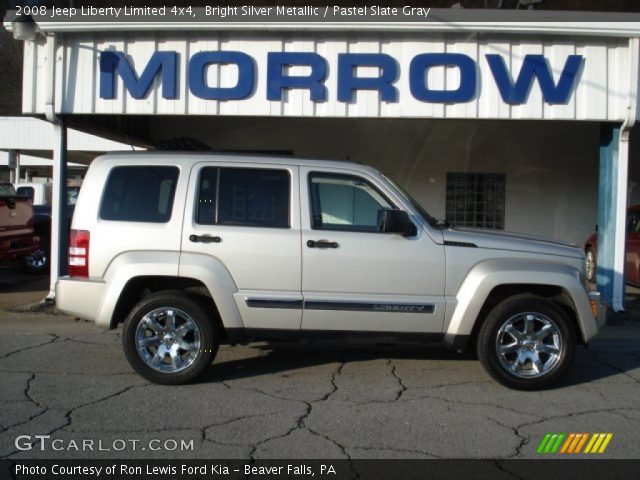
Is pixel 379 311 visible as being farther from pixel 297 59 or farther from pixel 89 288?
pixel 297 59

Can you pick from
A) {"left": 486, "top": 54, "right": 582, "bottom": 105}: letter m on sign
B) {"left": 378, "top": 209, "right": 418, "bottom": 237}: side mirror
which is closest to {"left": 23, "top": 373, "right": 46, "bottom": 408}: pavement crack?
{"left": 378, "top": 209, "right": 418, "bottom": 237}: side mirror

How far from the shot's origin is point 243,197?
20.5ft

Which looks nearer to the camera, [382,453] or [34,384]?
[382,453]

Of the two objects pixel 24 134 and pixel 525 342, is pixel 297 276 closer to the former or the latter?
pixel 525 342

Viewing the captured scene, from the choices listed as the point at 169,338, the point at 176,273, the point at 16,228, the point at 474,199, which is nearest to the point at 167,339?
the point at 169,338

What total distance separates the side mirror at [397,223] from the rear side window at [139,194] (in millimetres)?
1909

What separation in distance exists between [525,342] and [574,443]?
1322 mm

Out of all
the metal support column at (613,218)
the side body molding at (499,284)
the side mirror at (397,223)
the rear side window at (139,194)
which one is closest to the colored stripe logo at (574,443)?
the side body molding at (499,284)

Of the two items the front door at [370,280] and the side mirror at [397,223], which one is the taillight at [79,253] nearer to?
the front door at [370,280]

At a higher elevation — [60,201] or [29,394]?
[60,201]

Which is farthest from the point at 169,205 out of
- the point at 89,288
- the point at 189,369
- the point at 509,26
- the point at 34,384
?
the point at 509,26

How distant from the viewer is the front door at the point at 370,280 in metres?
6.04

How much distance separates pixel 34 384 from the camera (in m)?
6.15
